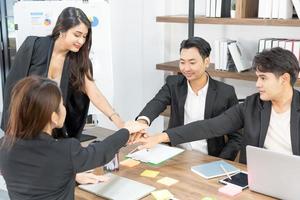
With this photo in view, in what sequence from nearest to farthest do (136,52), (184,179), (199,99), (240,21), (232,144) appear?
1. (184,179)
2. (232,144)
3. (199,99)
4. (240,21)
5. (136,52)

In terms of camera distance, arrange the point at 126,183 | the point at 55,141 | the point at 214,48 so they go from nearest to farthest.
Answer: the point at 55,141
the point at 126,183
the point at 214,48

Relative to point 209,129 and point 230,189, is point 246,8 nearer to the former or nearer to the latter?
point 209,129

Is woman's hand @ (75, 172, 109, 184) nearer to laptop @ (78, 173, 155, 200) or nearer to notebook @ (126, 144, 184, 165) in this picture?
laptop @ (78, 173, 155, 200)

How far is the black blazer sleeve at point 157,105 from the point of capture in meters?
2.47

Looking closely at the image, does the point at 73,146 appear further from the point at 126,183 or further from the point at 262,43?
the point at 262,43

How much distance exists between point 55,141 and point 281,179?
0.88m

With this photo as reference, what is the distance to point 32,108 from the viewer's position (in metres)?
1.39

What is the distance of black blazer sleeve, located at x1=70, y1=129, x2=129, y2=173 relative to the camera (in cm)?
146

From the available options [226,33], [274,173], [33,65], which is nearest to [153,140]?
[274,173]

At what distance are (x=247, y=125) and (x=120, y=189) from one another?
76 cm

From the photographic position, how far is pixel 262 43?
119 inches

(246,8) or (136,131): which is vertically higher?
(246,8)

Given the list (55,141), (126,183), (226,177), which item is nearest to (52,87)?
(55,141)

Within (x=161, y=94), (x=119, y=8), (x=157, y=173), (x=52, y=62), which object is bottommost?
(x=157, y=173)
